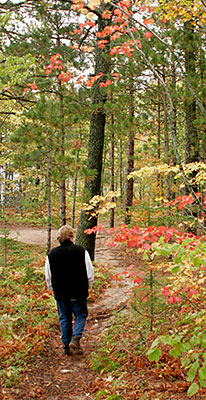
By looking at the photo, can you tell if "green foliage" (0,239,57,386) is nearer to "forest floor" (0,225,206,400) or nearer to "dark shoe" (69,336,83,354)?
"forest floor" (0,225,206,400)

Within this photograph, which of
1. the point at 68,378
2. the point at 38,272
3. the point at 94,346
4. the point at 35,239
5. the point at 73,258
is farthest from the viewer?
the point at 35,239

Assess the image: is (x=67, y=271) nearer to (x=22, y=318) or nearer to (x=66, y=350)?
(x=66, y=350)

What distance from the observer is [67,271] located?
14.7 feet

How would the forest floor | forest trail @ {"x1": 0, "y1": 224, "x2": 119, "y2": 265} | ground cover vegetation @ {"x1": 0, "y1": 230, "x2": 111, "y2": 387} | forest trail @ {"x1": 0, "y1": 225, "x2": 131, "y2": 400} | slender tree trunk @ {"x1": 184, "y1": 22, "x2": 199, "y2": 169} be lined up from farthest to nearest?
forest trail @ {"x1": 0, "y1": 224, "x2": 119, "y2": 265} < slender tree trunk @ {"x1": 184, "y1": 22, "x2": 199, "y2": 169} < ground cover vegetation @ {"x1": 0, "y1": 230, "x2": 111, "y2": 387} < forest trail @ {"x1": 0, "y1": 225, "x2": 131, "y2": 400} < the forest floor

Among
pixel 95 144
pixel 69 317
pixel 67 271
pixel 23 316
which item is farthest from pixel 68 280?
pixel 95 144

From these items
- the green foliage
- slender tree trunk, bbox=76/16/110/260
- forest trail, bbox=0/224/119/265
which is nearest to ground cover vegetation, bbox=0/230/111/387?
the green foliage

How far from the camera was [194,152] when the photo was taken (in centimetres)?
915

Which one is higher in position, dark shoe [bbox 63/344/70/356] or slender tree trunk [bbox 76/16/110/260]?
slender tree trunk [bbox 76/16/110/260]

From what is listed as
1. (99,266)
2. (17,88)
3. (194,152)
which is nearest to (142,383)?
(99,266)

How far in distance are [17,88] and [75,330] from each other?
6.91m

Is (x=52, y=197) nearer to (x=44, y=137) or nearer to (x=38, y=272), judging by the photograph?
(x=44, y=137)

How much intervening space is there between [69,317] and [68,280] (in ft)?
2.00

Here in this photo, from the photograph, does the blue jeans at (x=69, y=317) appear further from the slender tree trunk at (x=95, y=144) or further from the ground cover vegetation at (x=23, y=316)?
the slender tree trunk at (x=95, y=144)

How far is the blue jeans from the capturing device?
14.8ft
